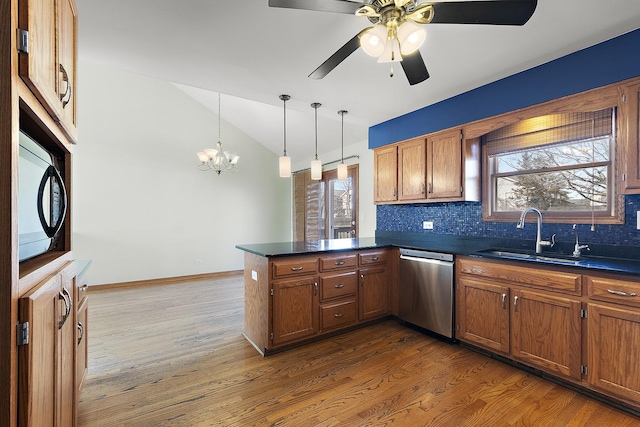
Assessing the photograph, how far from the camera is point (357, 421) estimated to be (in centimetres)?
177

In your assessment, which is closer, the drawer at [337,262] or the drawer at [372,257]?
the drawer at [337,262]

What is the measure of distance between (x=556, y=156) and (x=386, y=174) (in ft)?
5.80

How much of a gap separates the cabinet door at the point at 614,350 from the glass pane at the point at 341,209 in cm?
360

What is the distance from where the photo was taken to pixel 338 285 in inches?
117

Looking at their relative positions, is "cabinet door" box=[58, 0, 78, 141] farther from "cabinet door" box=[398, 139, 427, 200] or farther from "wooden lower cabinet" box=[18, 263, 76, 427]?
"cabinet door" box=[398, 139, 427, 200]

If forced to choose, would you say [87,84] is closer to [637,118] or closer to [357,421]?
[357,421]

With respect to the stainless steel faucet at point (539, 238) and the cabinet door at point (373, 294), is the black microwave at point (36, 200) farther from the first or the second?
the stainless steel faucet at point (539, 238)

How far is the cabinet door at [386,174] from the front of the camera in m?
3.83

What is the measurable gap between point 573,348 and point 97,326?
441 centimetres

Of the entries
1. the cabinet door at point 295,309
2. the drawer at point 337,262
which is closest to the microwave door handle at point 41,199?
the cabinet door at point 295,309

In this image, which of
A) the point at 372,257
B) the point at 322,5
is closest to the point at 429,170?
the point at 372,257

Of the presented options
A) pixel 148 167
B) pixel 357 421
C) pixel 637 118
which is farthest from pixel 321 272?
pixel 148 167

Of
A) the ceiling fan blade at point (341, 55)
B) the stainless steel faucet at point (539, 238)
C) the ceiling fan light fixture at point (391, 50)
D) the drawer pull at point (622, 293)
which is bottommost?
the drawer pull at point (622, 293)

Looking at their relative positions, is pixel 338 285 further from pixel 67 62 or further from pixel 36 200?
pixel 67 62
